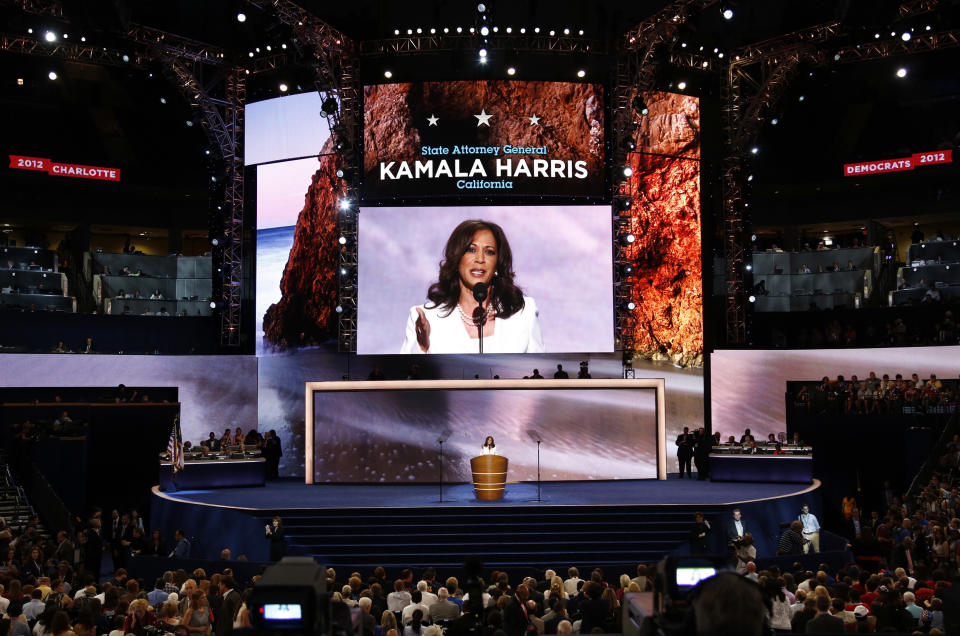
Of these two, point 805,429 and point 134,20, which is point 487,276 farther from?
point 134,20

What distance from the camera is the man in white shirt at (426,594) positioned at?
11.4m

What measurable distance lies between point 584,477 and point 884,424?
756 cm

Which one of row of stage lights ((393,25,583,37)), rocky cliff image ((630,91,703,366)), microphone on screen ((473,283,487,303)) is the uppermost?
row of stage lights ((393,25,583,37))

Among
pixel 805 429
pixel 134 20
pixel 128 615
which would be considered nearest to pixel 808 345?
pixel 805 429

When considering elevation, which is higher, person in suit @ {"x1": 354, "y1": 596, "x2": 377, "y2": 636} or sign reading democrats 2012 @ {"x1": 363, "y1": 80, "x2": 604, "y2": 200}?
sign reading democrats 2012 @ {"x1": 363, "y1": 80, "x2": 604, "y2": 200}

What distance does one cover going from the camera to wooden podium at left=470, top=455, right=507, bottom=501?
1977 cm

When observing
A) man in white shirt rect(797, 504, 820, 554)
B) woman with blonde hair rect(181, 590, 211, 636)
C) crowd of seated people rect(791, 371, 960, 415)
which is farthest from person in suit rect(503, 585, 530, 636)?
crowd of seated people rect(791, 371, 960, 415)

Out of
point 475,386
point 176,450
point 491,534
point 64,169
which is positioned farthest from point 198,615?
point 64,169

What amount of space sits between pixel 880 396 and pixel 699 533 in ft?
33.9

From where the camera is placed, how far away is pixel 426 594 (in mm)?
11656

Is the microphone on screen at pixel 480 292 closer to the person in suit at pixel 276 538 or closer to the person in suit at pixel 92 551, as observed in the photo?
the person in suit at pixel 276 538

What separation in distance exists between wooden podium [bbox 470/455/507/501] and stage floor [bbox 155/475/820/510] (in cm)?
28

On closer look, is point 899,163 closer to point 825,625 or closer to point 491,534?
point 491,534

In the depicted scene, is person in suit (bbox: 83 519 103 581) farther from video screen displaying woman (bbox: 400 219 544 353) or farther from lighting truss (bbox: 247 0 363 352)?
video screen displaying woman (bbox: 400 219 544 353)
